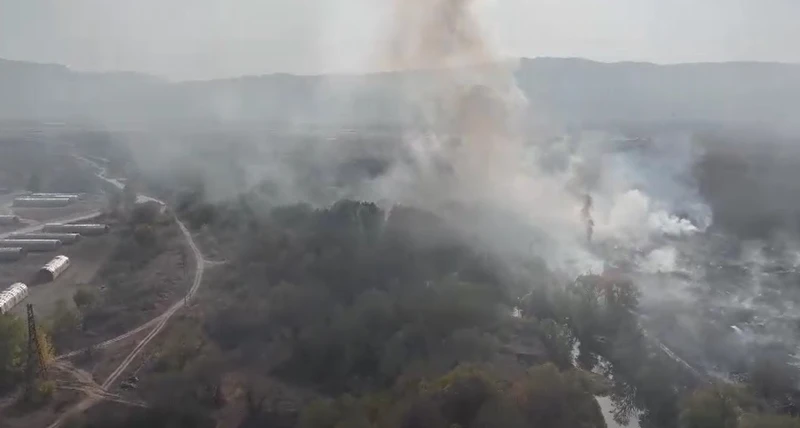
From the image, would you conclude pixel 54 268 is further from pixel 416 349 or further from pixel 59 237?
pixel 416 349

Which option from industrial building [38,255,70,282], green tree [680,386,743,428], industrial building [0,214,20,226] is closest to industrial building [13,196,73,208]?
industrial building [0,214,20,226]

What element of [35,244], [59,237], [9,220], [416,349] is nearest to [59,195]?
[9,220]

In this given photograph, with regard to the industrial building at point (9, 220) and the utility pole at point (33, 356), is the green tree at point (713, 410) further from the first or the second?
the industrial building at point (9, 220)

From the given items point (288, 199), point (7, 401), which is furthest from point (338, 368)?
point (288, 199)

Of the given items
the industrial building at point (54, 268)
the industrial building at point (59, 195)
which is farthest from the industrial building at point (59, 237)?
the industrial building at point (59, 195)

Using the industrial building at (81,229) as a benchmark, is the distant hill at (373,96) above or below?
above

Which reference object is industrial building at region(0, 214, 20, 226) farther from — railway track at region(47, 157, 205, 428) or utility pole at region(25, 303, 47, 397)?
utility pole at region(25, 303, 47, 397)

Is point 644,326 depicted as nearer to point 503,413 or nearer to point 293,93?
point 503,413
